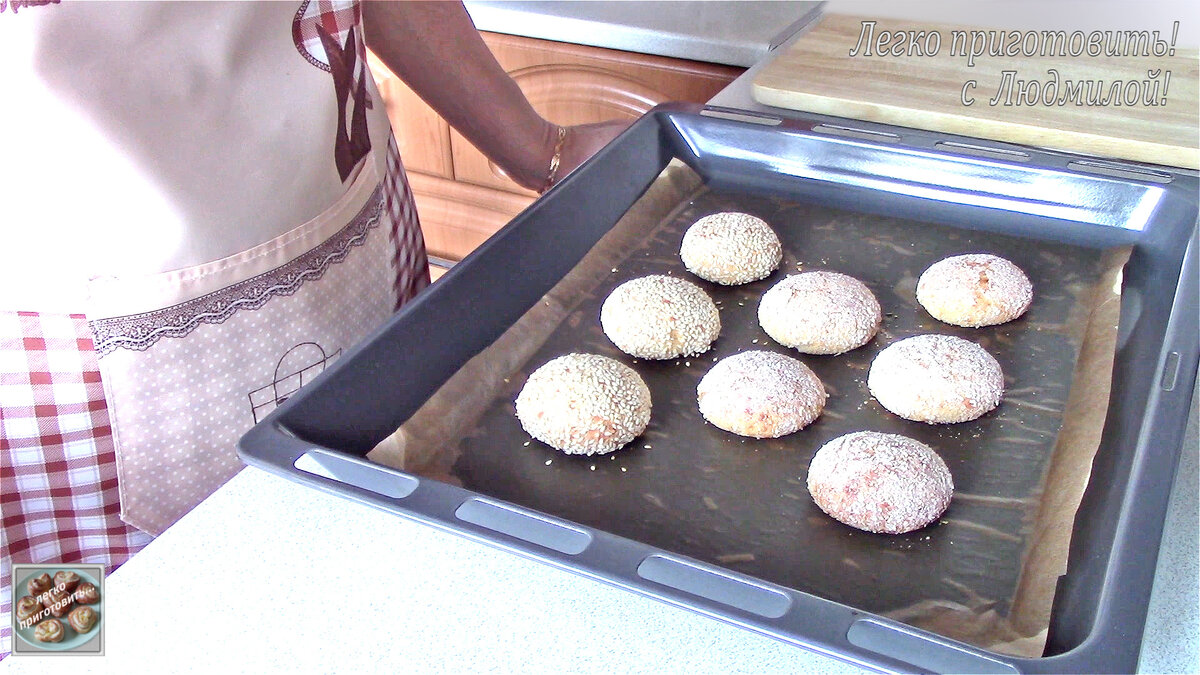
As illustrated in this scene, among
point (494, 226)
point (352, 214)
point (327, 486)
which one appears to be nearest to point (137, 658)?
point (327, 486)

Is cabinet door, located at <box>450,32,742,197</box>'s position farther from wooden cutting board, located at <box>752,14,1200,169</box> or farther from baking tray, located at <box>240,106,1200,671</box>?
baking tray, located at <box>240,106,1200,671</box>

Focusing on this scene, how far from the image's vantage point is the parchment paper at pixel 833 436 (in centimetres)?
72

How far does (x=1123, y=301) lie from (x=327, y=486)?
2.75ft

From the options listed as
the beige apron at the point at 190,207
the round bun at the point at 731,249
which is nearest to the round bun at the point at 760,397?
the round bun at the point at 731,249

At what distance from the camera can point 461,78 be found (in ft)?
4.08

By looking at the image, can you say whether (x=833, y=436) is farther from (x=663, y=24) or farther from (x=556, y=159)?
(x=663, y=24)

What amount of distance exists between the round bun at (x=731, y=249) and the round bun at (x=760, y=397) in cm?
17

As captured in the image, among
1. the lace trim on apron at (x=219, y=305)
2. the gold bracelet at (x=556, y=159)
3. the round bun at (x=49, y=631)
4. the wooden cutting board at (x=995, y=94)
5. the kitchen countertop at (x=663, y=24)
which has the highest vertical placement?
the kitchen countertop at (x=663, y=24)

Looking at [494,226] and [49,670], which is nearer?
[49,670]

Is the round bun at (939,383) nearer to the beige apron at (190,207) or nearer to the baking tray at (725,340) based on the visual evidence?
the baking tray at (725,340)

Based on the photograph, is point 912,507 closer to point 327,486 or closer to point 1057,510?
point 1057,510

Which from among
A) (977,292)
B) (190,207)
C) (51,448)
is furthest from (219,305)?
(977,292)

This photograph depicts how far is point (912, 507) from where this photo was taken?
2.48ft

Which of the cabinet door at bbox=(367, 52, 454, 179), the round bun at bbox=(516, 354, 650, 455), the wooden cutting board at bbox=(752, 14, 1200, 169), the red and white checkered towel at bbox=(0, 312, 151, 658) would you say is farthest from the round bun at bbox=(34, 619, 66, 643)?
the cabinet door at bbox=(367, 52, 454, 179)
